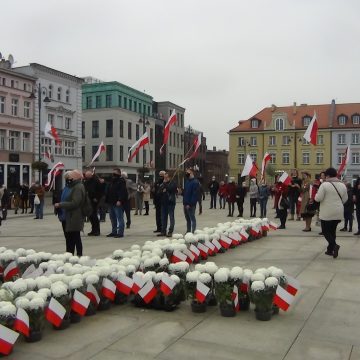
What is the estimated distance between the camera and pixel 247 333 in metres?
5.12

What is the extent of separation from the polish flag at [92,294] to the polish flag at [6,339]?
1379mm

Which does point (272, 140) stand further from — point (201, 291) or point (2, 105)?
point (201, 291)

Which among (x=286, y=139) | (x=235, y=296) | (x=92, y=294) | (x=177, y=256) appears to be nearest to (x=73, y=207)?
(x=177, y=256)

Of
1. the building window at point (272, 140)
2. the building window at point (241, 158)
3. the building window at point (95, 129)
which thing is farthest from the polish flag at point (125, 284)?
the building window at point (241, 158)

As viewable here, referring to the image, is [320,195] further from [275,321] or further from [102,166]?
[102,166]

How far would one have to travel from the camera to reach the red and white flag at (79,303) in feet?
17.9

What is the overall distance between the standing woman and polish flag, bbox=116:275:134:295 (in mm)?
2676

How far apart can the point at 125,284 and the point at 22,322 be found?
1.66m

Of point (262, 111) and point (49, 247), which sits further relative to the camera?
point (262, 111)

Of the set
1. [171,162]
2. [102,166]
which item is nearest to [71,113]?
[102,166]

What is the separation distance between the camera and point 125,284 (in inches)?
242

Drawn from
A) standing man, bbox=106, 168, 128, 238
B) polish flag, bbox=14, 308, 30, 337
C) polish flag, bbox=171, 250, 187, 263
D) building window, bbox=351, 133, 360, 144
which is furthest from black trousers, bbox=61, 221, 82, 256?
building window, bbox=351, 133, 360, 144

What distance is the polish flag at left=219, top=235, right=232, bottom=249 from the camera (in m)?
10.5

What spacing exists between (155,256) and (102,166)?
59.5m
